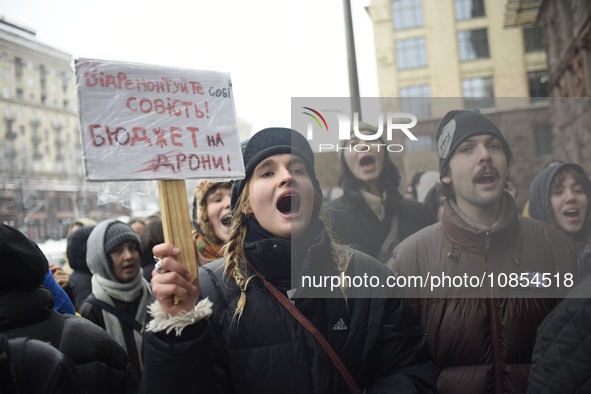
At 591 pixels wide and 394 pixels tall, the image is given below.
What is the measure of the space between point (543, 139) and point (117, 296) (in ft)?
10.3

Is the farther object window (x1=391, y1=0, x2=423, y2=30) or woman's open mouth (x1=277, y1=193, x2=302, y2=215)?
window (x1=391, y1=0, x2=423, y2=30)

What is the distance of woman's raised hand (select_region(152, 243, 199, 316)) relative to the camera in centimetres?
136

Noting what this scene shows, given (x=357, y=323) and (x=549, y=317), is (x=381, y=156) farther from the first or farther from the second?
(x=549, y=317)

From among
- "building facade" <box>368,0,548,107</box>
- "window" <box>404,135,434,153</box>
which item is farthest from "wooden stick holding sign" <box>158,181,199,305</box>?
"building facade" <box>368,0,548,107</box>

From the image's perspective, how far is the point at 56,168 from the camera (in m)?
50.2

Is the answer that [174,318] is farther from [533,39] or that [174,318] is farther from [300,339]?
[533,39]

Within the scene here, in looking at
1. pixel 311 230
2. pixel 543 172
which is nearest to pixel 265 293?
pixel 311 230

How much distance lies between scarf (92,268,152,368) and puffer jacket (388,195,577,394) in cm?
227

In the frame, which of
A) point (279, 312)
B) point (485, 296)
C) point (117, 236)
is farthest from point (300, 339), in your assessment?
point (117, 236)

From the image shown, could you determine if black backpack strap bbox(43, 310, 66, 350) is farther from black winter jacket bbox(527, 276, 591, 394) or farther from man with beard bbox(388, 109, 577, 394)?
black winter jacket bbox(527, 276, 591, 394)

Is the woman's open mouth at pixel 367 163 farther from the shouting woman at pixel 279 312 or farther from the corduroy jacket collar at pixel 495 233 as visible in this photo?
the corduroy jacket collar at pixel 495 233

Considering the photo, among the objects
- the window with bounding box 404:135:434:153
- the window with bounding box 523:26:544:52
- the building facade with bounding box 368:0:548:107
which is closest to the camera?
the window with bounding box 404:135:434:153

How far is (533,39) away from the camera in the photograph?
1396cm

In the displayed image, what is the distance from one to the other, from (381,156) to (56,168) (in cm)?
5694
